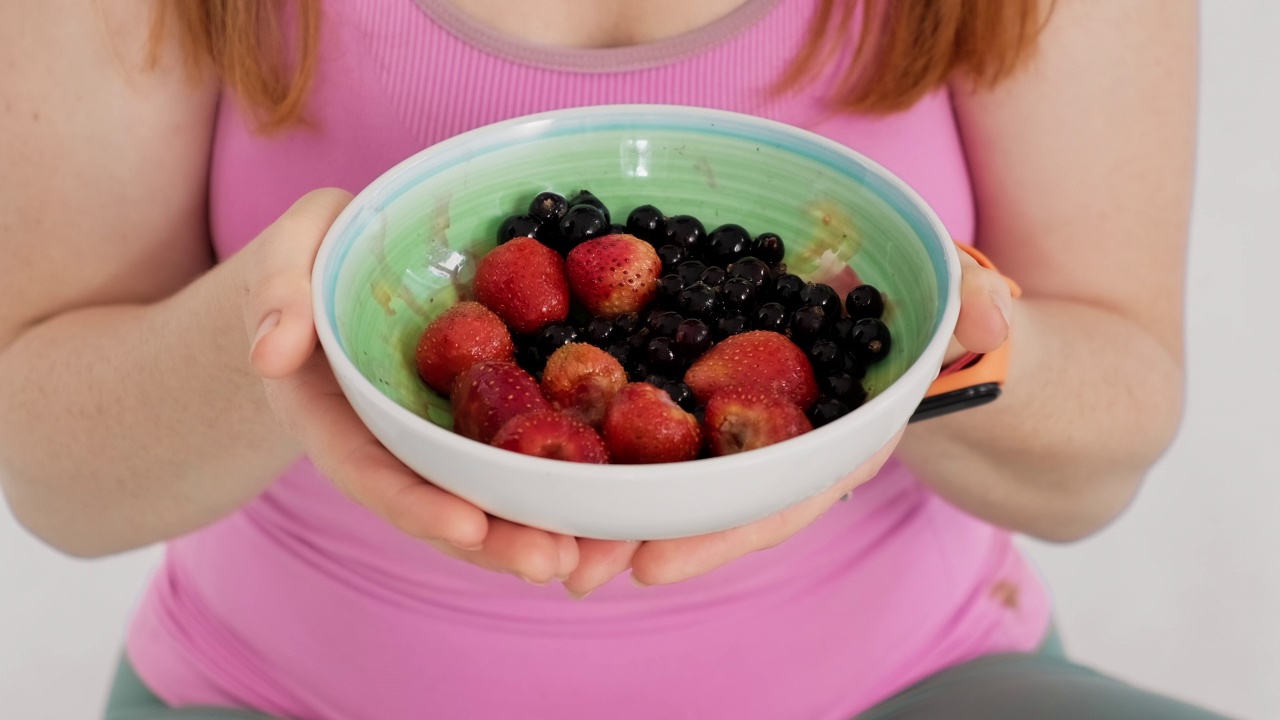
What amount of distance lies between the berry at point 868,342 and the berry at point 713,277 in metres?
0.10

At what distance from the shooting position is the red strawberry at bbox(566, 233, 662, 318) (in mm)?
776

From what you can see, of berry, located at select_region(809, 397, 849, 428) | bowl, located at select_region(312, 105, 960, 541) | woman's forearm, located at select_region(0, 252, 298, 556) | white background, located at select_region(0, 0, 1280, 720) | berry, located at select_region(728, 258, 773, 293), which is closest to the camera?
bowl, located at select_region(312, 105, 960, 541)

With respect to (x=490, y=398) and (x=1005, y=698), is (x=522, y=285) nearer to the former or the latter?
(x=490, y=398)

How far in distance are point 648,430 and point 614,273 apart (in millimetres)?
168

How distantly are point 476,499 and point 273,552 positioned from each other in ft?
1.72

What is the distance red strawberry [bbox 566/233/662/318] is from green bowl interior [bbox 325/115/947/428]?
0.08 metres

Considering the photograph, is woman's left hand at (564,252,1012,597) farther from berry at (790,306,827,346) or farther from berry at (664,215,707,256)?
Answer: berry at (664,215,707,256)

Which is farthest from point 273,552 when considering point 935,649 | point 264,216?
point 935,649

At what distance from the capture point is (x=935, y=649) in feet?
3.45

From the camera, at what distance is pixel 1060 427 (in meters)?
0.97

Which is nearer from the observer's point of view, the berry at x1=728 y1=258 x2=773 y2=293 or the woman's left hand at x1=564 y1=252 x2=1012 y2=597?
the woman's left hand at x1=564 y1=252 x2=1012 y2=597

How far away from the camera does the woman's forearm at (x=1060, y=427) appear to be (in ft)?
3.09

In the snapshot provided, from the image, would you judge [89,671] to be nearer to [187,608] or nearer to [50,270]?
[187,608]

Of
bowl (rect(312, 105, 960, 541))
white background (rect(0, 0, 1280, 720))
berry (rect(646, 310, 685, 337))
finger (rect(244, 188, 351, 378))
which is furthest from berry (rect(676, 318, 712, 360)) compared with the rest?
white background (rect(0, 0, 1280, 720))
